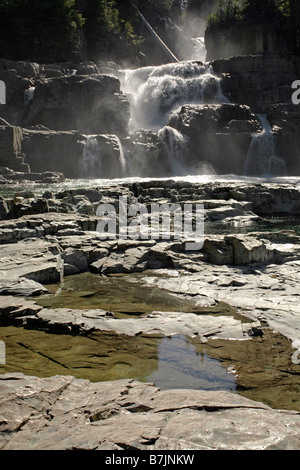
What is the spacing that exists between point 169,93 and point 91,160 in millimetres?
10734

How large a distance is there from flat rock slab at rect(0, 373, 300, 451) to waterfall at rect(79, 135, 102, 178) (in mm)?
26615

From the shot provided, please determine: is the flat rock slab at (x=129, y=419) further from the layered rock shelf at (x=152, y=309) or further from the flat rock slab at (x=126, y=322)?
the flat rock slab at (x=126, y=322)

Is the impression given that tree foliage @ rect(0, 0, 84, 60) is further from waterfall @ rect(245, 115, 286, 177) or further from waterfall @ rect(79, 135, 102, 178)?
waterfall @ rect(245, 115, 286, 177)

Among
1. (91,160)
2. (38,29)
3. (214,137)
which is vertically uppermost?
(38,29)

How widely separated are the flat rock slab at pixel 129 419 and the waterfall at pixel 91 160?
87.3 feet

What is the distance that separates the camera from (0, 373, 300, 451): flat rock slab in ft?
7.77

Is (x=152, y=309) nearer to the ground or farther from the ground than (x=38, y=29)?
nearer to the ground

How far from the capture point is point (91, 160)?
29312 millimetres

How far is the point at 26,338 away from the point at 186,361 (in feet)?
6.16

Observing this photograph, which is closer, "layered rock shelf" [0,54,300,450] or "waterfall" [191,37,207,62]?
"layered rock shelf" [0,54,300,450]

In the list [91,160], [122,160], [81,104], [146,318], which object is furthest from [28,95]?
[146,318]

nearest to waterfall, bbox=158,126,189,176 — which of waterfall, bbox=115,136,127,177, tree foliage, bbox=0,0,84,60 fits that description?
waterfall, bbox=115,136,127,177

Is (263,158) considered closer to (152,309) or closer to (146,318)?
(152,309)

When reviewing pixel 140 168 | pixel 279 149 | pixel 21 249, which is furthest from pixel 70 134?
pixel 21 249
